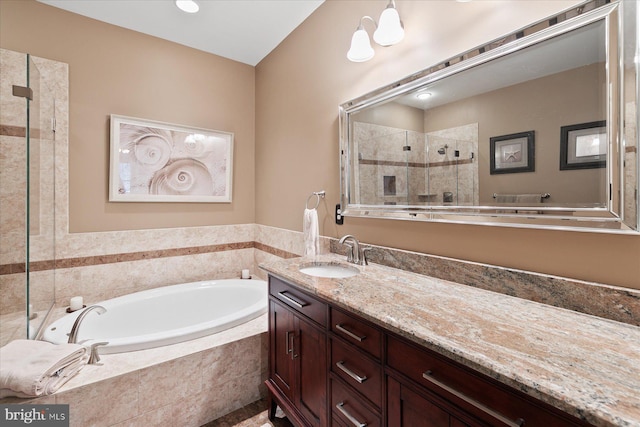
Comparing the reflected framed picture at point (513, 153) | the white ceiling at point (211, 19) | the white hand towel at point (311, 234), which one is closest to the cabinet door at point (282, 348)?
the white hand towel at point (311, 234)

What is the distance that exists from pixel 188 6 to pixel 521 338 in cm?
282

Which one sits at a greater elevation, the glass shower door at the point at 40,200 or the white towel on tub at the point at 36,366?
the glass shower door at the point at 40,200

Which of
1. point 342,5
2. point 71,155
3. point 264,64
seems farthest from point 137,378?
point 264,64

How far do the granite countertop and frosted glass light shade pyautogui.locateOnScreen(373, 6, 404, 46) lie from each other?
123 centimetres

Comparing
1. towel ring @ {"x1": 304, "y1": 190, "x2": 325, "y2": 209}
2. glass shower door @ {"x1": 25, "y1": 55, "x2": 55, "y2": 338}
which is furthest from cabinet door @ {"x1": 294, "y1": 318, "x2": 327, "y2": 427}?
glass shower door @ {"x1": 25, "y1": 55, "x2": 55, "y2": 338}

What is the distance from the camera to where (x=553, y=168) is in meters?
1.02

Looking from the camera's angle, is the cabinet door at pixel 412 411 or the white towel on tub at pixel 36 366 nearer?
the cabinet door at pixel 412 411

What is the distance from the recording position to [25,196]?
1813 millimetres

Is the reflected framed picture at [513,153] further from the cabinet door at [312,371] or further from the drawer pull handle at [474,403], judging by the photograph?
the cabinet door at [312,371]

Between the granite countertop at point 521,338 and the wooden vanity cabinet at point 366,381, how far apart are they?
2.3 inches

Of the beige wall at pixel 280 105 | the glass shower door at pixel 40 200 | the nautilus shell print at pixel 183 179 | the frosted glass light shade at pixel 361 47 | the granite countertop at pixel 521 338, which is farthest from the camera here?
the nautilus shell print at pixel 183 179

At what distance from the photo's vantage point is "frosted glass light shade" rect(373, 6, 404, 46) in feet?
4.68

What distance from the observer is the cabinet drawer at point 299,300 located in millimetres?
1229

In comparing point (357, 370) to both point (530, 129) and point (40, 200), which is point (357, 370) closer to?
point (530, 129)
